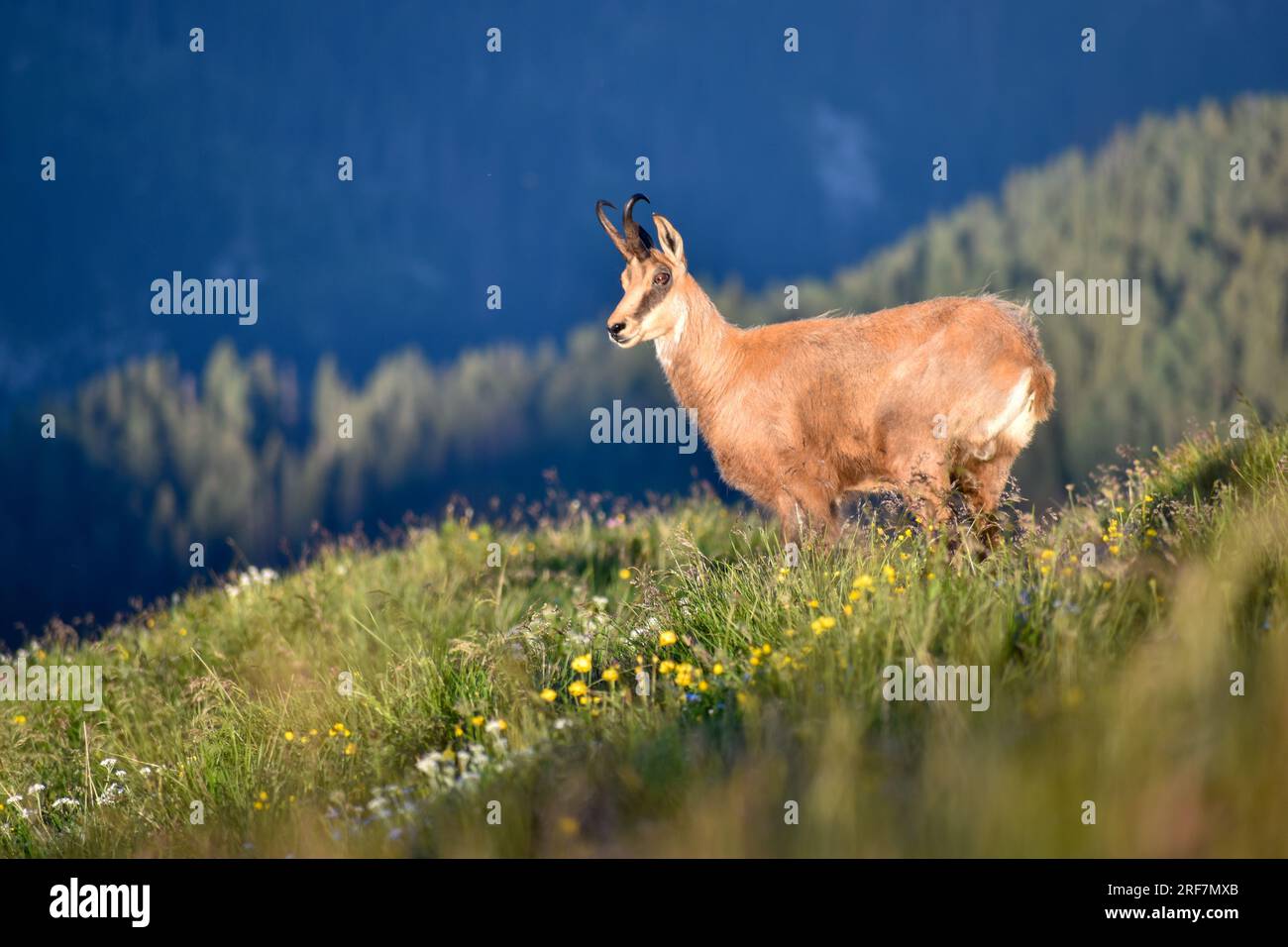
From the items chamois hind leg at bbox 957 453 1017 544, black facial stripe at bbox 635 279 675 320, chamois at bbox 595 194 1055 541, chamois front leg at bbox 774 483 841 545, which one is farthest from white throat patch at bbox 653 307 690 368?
chamois hind leg at bbox 957 453 1017 544

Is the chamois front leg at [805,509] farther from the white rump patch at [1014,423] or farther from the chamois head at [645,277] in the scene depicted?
the chamois head at [645,277]

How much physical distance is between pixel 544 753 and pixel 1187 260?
22.0 m

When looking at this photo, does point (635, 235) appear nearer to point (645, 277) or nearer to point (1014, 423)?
point (645, 277)

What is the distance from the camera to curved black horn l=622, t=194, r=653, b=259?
884 cm

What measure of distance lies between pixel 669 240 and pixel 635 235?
1.08ft

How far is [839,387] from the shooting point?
8820 millimetres

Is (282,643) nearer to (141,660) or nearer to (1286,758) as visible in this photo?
(141,660)

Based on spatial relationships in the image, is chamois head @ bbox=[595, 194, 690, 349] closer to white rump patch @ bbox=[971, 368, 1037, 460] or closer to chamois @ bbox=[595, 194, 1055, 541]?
chamois @ bbox=[595, 194, 1055, 541]

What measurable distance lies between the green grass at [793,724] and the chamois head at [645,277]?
222cm

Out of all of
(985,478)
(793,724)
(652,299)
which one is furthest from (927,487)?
(793,724)

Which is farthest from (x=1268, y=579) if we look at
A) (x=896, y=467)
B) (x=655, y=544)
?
(x=655, y=544)

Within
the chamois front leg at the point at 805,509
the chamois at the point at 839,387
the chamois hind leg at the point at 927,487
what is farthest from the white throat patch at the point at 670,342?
the chamois hind leg at the point at 927,487

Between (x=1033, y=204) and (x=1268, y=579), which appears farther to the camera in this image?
(x=1033, y=204)
